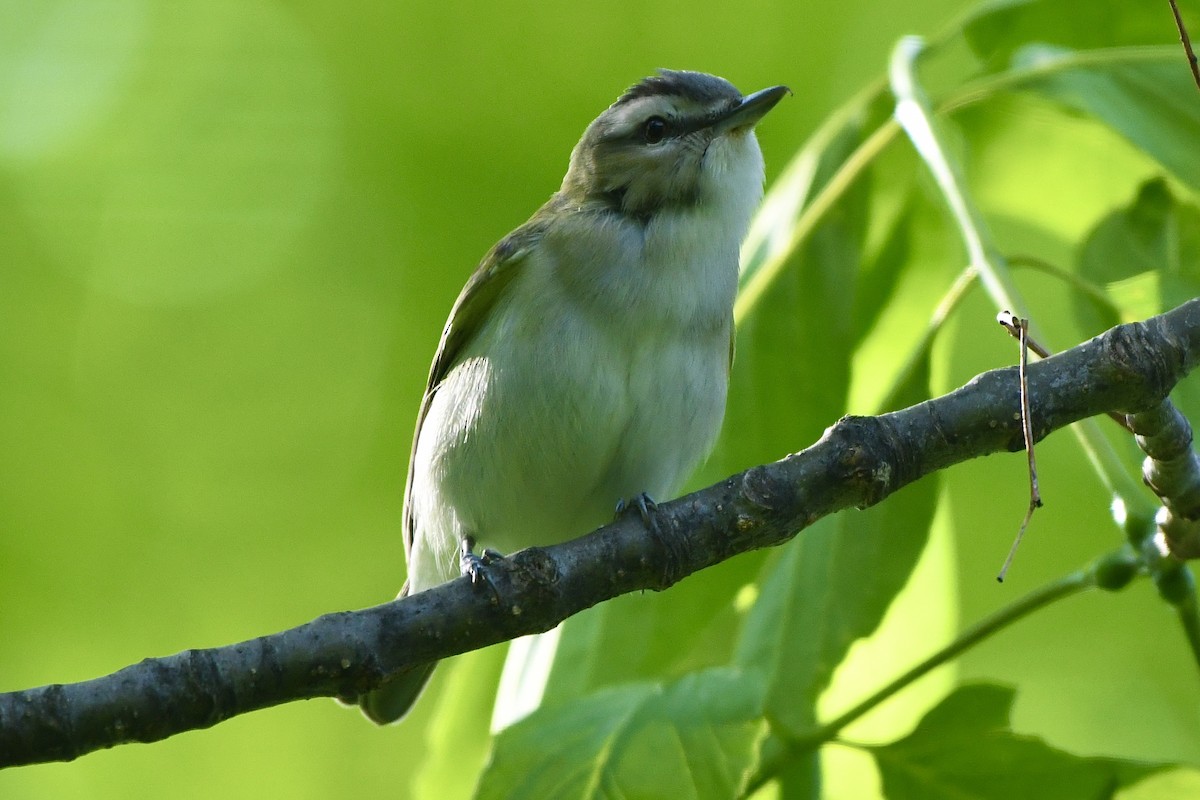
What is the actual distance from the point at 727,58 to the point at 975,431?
154 inches

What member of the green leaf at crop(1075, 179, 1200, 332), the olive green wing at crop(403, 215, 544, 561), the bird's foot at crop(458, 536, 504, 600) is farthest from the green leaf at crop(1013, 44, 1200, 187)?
the bird's foot at crop(458, 536, 504, 600)

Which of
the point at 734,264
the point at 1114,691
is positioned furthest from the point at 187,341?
the point at 1114,691

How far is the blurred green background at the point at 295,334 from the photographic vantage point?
18.1 feet

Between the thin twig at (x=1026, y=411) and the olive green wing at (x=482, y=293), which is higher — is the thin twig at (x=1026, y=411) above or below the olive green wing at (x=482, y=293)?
below

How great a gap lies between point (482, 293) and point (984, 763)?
1997 millimetres

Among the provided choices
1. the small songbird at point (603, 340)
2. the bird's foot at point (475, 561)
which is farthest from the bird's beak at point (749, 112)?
the bird's foot at point (475, 561)

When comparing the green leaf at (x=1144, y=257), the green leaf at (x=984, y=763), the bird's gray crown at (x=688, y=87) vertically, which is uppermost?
the bird's gray crown at (x=688, y=87)

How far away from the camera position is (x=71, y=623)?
5.64 metres

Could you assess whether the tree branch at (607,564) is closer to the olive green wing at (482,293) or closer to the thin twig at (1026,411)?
the thin twig at (1026,411)

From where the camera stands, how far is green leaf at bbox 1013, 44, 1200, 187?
2902 mm

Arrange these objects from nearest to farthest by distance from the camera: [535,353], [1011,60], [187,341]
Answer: [1011,60], [535,353], [187,341]

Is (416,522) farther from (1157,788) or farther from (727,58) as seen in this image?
(727,58)

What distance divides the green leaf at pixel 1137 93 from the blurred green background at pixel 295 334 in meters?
2.25

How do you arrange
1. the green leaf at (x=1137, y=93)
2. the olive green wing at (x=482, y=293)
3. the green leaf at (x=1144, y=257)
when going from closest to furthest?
Answer: the green leaf at (x=1144, y=257) → the green leaf at (x=1137, y=93) → the olive green wing at (x=482, y=293)
